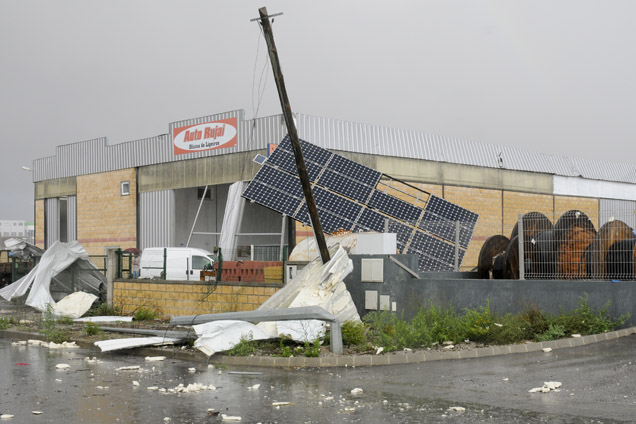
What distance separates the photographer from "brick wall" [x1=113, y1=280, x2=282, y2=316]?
18812 millimetres

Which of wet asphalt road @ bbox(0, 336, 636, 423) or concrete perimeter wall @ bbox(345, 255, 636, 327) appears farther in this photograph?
concrete perimeter wall @ bbox(345, 255, 636, 327)

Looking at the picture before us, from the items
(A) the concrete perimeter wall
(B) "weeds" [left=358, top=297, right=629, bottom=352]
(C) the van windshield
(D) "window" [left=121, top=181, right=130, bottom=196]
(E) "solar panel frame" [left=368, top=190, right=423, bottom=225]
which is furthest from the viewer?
(D) "window" [left=121, top=181, right=130, bottom=196]

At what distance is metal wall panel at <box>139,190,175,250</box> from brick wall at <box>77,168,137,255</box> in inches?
22.8

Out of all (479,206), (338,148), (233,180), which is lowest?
(479,206)

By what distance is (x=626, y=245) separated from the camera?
1681 cm

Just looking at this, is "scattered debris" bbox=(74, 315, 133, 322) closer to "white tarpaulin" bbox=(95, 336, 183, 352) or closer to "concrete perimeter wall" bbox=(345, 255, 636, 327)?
"white tarpaulin" bbox=(95, 336, 183, 352)

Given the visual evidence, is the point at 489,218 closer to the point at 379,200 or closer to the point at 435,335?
the point at 379,200

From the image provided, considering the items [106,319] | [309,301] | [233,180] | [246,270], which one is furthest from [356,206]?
[233,180]

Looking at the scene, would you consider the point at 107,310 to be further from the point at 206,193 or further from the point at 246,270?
the point at 206,193

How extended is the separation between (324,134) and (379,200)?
38.8 ft

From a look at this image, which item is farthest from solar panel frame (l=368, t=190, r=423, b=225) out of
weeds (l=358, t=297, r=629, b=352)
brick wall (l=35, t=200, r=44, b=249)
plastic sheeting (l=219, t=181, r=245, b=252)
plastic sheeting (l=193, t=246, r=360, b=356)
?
brick wall (l=35, t=200, r=44, b=249)

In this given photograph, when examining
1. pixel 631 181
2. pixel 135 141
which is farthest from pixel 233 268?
pixel 631 181

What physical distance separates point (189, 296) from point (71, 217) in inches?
1152

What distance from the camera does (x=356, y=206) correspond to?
877 inches
